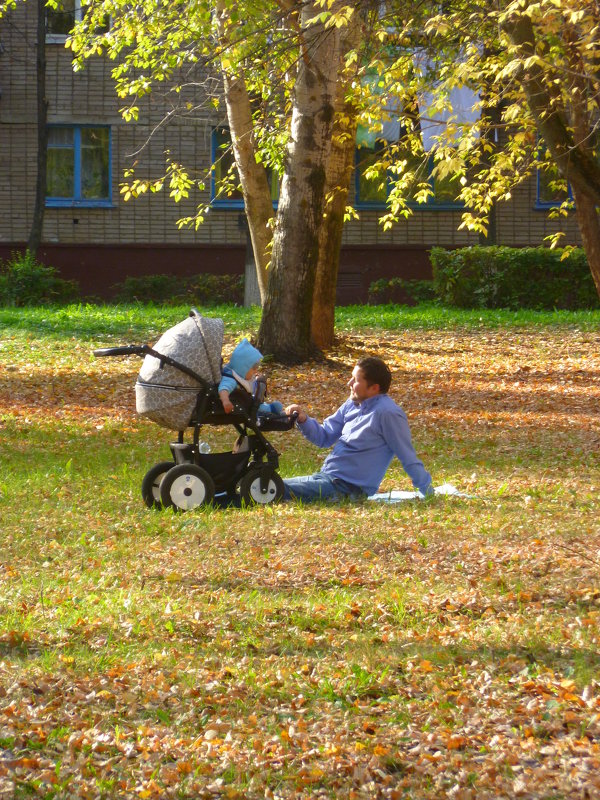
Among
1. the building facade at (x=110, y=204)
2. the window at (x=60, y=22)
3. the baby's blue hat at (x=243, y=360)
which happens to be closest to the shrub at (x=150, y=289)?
the building facade at (x=110, y=204)

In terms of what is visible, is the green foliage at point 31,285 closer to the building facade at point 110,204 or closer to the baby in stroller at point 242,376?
the building facade at point 110,204

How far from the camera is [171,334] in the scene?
7.95 m

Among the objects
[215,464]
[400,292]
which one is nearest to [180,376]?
[215,464]

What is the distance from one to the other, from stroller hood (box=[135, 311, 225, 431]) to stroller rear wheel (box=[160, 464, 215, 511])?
0.30 metres

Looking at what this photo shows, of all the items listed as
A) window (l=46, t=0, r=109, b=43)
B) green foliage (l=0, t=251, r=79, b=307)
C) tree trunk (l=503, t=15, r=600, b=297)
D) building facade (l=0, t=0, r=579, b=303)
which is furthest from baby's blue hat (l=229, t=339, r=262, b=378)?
window (l=46, t=0, r=109, b=43)

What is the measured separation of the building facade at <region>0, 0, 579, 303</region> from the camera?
29.3 m

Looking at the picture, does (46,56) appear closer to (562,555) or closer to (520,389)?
(520,389)

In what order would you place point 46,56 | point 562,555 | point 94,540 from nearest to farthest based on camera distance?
point 562,555
point 94,540
point 46,56

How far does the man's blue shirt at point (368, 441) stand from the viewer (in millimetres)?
8062

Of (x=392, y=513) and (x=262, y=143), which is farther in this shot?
(x=262, y=143)

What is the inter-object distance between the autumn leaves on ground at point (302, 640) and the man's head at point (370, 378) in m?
0.78

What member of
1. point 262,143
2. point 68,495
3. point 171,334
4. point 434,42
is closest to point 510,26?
point 434,42

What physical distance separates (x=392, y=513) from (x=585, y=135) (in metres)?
6.42

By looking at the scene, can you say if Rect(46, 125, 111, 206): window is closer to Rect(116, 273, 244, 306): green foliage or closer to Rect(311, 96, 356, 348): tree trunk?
Rect(116, 273, 244, 306): green foliage
